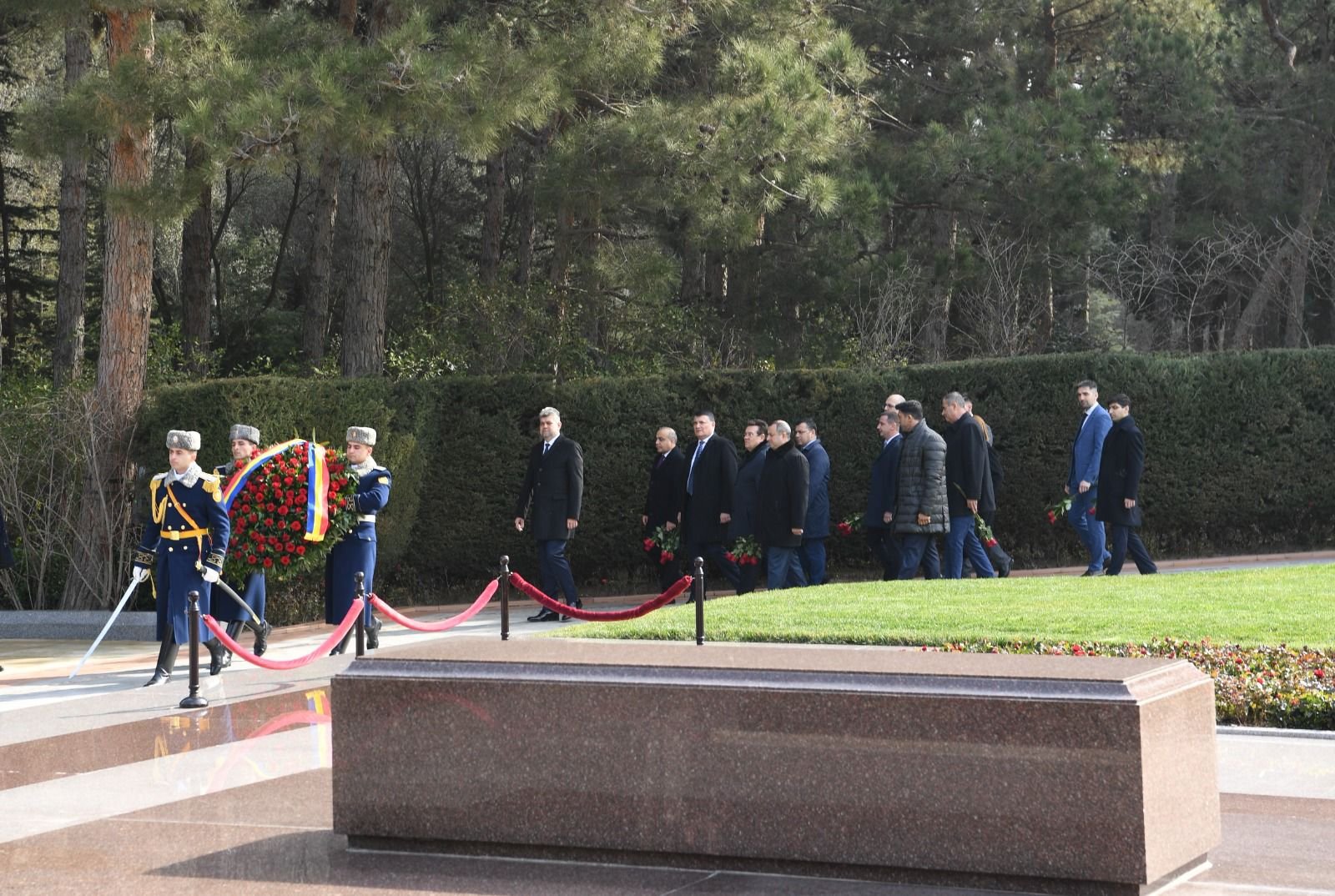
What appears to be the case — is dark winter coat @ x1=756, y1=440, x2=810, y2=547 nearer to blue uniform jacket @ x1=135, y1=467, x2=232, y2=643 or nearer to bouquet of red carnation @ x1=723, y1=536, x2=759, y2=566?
bouquet of red carnation @ x1=723, y1=536, x2=759, y2=566

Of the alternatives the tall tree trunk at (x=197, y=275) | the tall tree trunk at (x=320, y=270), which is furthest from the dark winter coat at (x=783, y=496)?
the tall tree trunk at (x=197, y=275)

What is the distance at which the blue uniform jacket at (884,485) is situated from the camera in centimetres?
1534

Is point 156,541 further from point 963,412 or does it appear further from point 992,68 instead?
point 992,68

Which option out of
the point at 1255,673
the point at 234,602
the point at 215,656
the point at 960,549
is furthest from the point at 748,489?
the point at 1255,673

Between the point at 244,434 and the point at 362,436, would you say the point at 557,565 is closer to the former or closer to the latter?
the point at 362,436

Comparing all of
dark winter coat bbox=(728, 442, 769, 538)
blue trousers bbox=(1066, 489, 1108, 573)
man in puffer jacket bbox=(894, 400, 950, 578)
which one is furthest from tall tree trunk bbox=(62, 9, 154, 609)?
blue trousers bbox=(1066, 489, 1108, 573)

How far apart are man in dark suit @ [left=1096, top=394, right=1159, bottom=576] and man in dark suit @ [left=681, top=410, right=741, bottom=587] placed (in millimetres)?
3549

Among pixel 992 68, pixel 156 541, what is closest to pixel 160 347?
pixel 156 541

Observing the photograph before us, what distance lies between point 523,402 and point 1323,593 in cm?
821

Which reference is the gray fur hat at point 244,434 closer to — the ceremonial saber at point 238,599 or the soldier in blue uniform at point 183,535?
the ceremonial saber at point 238,599

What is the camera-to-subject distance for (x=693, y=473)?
51.9 ft

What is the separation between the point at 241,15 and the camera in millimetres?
16438

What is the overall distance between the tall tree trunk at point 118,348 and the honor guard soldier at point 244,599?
2.87 meters

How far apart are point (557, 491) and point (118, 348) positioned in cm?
456
